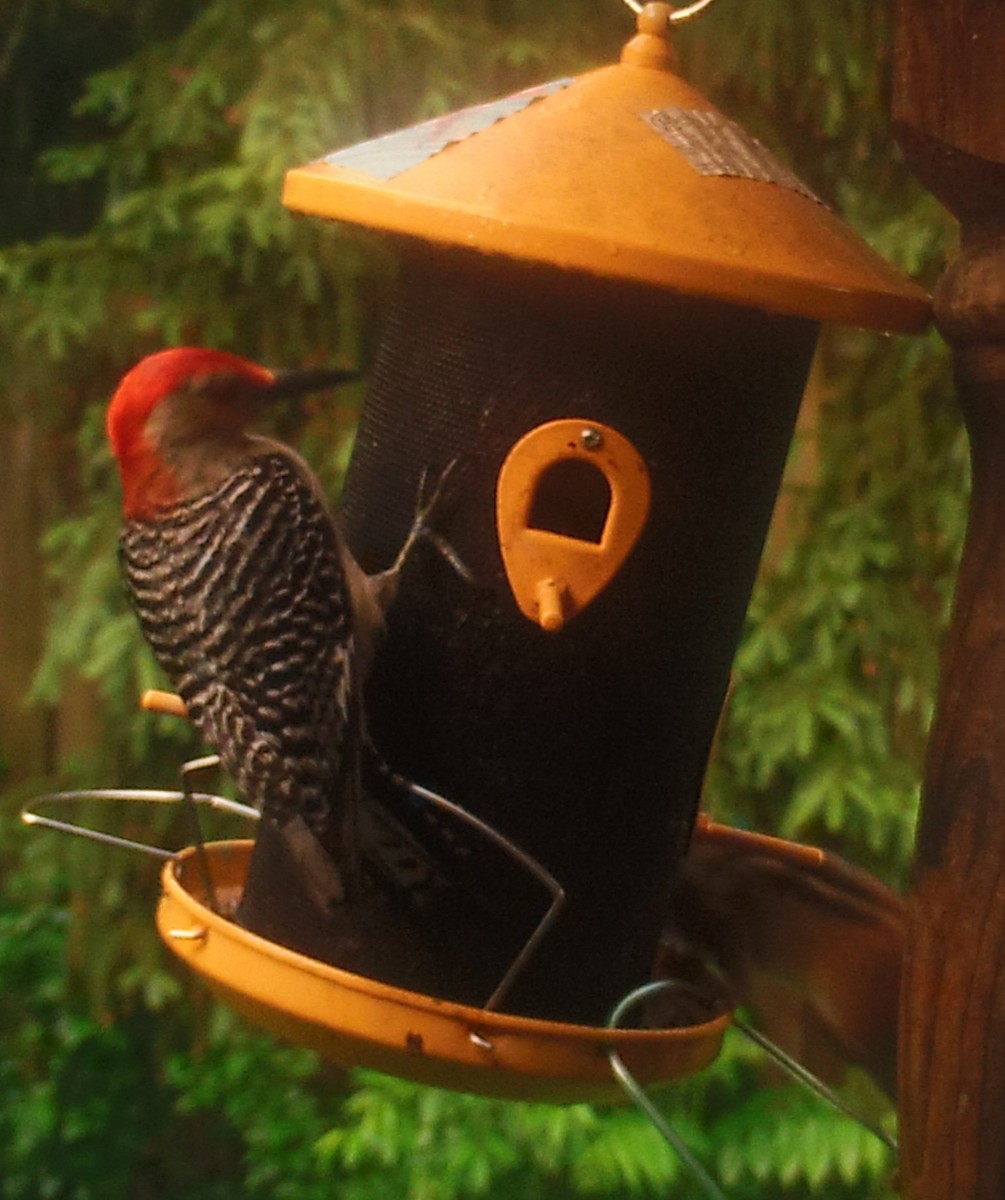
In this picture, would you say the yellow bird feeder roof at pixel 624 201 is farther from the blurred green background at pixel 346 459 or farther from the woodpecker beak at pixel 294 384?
the blurred green background at pixel 346 459

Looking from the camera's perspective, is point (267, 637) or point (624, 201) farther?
point (267, 637)

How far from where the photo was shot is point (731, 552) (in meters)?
1.83

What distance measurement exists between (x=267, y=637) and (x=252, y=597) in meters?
0.05

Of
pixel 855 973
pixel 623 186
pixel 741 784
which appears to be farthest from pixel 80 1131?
pixel 623 186

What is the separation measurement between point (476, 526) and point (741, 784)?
198 centimetres

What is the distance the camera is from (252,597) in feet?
5.90

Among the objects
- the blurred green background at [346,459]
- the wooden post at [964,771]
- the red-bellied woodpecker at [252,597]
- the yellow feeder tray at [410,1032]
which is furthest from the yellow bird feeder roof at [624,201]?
the blurred green background at [346,459]

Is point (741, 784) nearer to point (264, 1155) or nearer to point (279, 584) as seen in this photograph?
point (264, 1155)

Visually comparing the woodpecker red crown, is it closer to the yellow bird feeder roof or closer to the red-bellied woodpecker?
the red-bellied woodpecker

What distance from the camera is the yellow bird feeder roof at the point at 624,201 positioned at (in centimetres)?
150

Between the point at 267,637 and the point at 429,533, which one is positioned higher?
the point at 429,533

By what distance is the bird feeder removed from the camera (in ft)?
5.36

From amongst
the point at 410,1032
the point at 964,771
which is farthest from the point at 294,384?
the point at 964,771

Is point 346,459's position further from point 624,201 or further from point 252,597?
point 624,201
